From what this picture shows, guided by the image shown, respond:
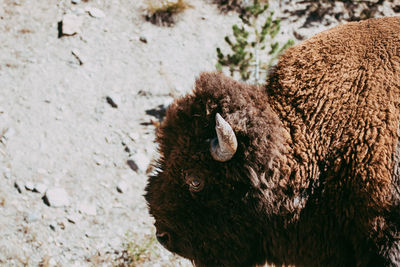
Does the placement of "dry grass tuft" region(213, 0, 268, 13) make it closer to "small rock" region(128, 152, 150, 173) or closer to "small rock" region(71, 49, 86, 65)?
"small rock" region(71, 49, 86, 65)

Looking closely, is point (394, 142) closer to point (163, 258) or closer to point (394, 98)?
point (394, 98)

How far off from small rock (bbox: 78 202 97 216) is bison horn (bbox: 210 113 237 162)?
2.16 m

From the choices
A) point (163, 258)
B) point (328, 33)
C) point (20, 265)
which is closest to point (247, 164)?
point (328, 33)

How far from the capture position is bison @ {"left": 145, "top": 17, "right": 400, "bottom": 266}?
7.17 ft

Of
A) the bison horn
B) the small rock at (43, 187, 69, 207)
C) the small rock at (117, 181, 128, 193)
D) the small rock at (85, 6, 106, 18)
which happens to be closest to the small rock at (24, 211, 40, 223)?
the small rock at (43, 187, 69, 207)

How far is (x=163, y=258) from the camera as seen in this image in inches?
147

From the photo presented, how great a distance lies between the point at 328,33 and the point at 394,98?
79cm

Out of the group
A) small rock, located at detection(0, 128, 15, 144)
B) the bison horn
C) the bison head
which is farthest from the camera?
small rock, located at detection(0, 128, 15, 144)

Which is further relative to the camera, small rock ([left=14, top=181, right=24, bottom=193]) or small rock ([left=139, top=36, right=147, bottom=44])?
small rock ([left=139, top=36, right=147, bottom=44])

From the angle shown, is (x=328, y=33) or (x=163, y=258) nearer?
(x=328, y=33)

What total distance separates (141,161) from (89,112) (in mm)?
973

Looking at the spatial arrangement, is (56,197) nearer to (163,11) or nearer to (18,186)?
(18,186)

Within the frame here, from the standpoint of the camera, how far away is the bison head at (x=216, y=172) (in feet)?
7.43

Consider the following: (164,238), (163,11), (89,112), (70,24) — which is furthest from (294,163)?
(163,11)
